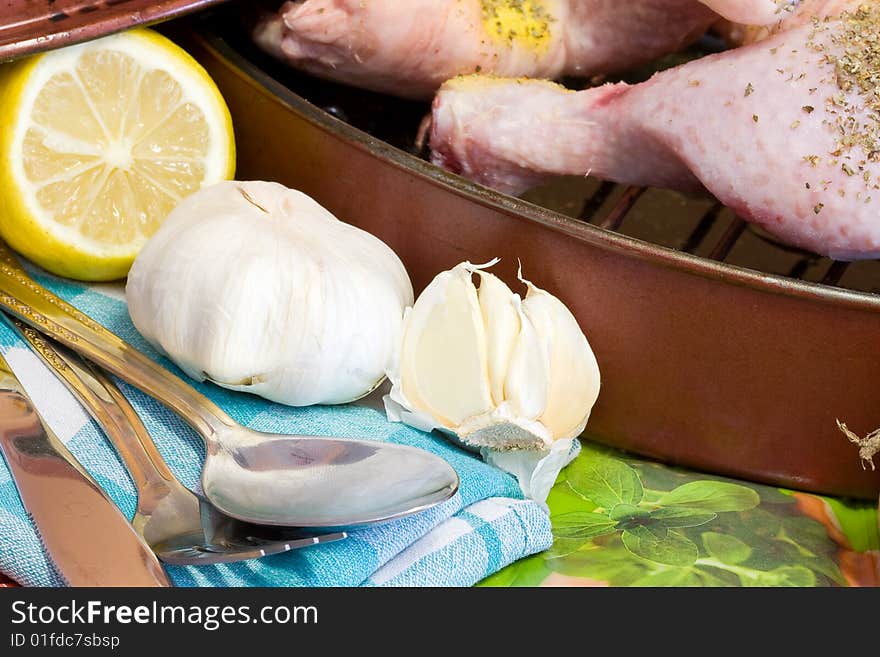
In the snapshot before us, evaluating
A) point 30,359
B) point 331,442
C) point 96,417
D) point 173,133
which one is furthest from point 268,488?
point 173,133

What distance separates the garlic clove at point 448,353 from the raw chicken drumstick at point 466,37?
1.04ft

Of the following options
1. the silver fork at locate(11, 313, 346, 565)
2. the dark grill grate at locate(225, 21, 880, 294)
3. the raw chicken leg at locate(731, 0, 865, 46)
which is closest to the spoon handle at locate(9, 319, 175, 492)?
the silver fork at locate(11, 313, 346, 565)

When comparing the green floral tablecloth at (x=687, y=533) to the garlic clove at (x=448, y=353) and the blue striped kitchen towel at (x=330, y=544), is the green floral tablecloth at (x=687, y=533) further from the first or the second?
the garlic clove at (x=448, y=353)

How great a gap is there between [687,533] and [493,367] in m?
0.23

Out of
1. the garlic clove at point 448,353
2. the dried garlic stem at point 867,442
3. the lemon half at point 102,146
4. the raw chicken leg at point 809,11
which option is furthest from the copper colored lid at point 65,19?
the dried garlic stem at point 867,442

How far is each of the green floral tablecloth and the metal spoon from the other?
119mm

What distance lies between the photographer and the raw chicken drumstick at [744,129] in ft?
3.09

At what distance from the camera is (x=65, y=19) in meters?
1.06

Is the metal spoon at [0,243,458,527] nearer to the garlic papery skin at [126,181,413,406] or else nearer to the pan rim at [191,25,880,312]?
the garlic papery skin at [126,181,413,406]

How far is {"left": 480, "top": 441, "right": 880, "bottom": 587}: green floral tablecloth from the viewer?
36.1 inches

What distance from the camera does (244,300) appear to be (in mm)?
943

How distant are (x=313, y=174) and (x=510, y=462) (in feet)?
1.25

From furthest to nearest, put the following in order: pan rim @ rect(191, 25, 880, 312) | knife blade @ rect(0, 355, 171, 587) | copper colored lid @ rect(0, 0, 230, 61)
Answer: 1. copper colored lid @ rect(0, 0, 230, 61)
2. pan rim @ rect(191, 25, 880, 312)
3. knife blade @ rect(0, 355, 171, 587)

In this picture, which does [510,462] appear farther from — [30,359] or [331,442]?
[30,359]
